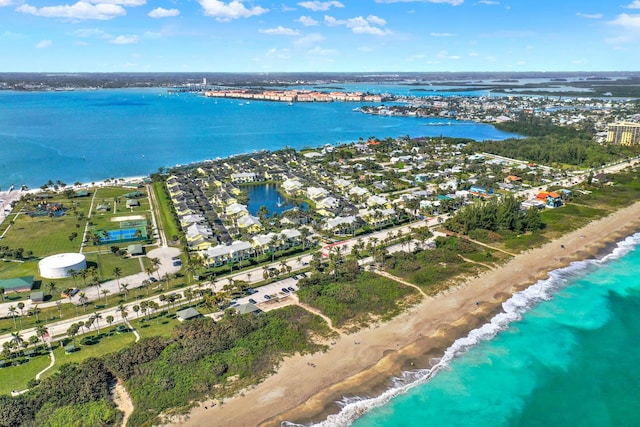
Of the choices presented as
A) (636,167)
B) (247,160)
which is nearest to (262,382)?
(247,160)

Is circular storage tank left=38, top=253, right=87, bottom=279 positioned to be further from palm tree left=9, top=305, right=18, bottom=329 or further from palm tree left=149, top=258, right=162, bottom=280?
palm tree left=149, top=258, right=162, bottom=280

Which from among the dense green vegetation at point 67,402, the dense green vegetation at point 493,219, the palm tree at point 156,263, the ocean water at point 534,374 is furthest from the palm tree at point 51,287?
the dense green vegetation at point 493,219

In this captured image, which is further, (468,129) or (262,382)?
(468,129)

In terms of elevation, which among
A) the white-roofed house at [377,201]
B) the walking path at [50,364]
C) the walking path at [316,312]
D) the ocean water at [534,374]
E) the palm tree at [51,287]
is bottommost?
the ocean water at [534,374]

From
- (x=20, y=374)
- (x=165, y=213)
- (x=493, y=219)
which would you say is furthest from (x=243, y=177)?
(x=20, y=374)

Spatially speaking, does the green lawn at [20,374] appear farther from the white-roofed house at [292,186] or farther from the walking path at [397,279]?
the white-roofed house at [292,186]

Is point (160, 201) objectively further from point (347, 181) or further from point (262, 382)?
point (262, 382)
